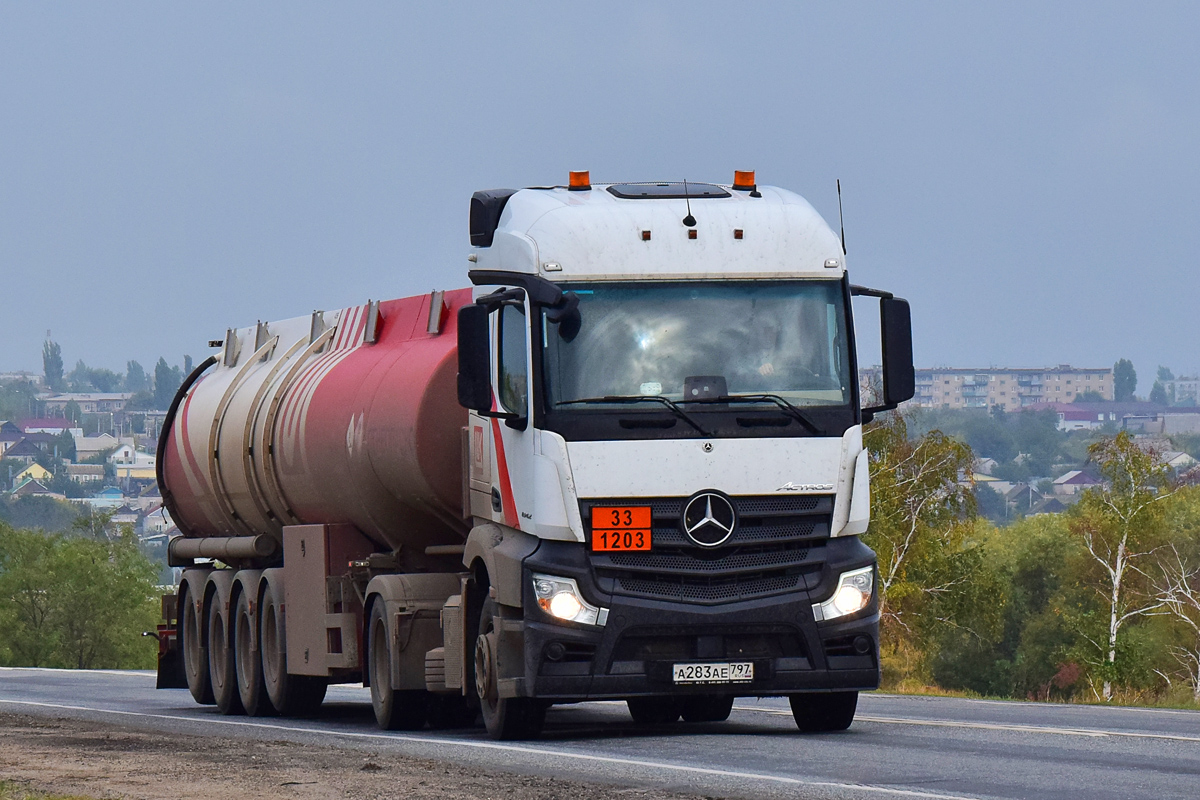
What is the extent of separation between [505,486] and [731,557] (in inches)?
65.4

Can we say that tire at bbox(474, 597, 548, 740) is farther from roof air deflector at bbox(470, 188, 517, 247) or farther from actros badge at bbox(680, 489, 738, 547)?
roof air deflector at bbox(470, 188, 517, 247)

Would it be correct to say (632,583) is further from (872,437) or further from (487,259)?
(872,437)

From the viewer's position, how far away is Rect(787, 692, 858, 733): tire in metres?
15.2

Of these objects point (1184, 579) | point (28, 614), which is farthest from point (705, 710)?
point (28, 614)

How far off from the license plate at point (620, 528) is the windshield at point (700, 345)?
27.5 inches

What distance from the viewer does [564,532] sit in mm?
13875

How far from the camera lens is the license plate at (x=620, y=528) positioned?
13852 mm

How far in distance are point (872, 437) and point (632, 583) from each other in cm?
4932

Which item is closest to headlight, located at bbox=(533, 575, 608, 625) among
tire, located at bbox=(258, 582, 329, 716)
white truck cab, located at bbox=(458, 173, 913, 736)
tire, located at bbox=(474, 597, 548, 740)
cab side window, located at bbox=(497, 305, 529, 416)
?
white truck cab, located at bbox=(458, 173, 913, 736)

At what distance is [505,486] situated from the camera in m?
14.6

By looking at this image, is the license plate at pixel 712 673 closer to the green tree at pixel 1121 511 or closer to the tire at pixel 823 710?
the tire at pixel 823 710

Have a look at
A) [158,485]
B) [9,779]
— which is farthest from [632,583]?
[158,485]

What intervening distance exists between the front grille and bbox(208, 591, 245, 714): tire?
8.57 meters

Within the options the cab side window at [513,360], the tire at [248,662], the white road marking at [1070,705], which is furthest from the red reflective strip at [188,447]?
the cab side window at [513,360]
